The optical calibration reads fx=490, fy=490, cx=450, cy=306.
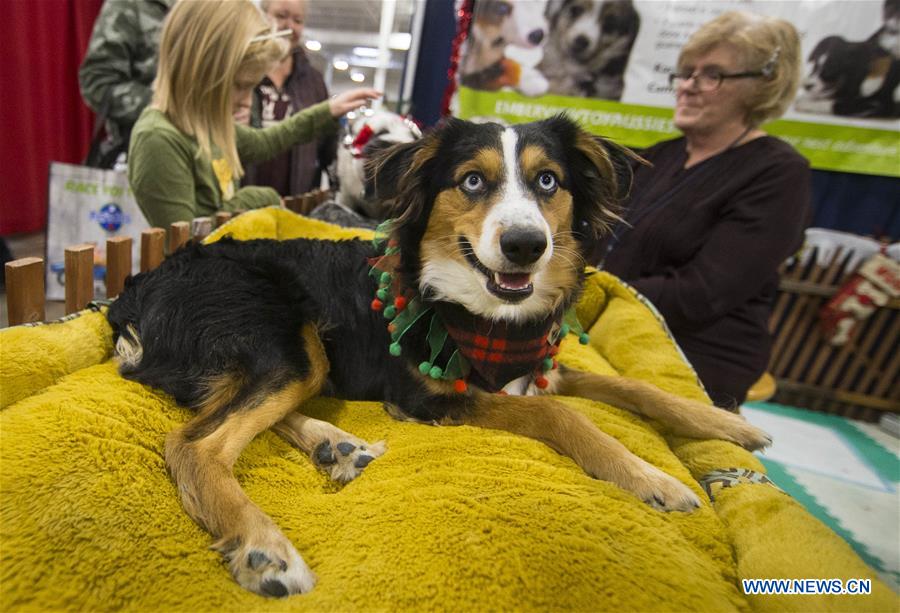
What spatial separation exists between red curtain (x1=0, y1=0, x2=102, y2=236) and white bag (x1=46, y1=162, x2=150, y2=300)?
260 mm

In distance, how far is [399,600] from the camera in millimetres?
818

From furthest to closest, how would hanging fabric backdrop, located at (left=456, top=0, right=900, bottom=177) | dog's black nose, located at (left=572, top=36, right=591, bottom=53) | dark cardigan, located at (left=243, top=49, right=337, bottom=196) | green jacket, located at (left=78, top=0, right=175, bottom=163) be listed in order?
dog's black nose, located at (left=572, top=36, right=591, bottom=53), dark cardigan, located at (left=243, top=49, right=337, bottom=196), hanging fabric backdrop, located at (left=456, top=0, right=900, bottom=177), green jacket, located at (left=78, top=0, right=175, bottom=163)

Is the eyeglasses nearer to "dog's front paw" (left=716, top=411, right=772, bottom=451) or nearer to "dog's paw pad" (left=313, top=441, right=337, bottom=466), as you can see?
"dog's front paw" (left=716, top=411, right=772, bottom=451)

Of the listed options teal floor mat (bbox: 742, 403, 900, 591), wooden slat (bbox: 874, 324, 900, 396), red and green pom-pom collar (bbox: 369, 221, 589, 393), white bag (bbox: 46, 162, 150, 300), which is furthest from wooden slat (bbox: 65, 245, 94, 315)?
wooden slat (bbox: 874, 324, 900, 396)

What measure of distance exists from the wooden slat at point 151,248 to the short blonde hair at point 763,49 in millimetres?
2234

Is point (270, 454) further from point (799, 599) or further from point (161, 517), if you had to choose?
point (799, 599)

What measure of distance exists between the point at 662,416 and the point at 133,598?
1311mm

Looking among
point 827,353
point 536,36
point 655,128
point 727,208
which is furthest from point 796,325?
point 536,36

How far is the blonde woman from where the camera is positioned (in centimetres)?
194

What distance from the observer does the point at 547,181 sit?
1343 millimetres

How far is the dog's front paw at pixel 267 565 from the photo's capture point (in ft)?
2.86

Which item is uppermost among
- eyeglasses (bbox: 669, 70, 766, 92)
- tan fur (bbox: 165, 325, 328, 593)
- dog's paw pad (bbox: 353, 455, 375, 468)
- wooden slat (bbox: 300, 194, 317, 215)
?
eyeglasses (bbox: 669, 70, 766, 92)

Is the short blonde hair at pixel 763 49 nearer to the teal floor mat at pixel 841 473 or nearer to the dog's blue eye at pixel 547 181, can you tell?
the dog's blue eye at pixel 547 181

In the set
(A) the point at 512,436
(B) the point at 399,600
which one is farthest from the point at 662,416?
(B) the point at 399,600
